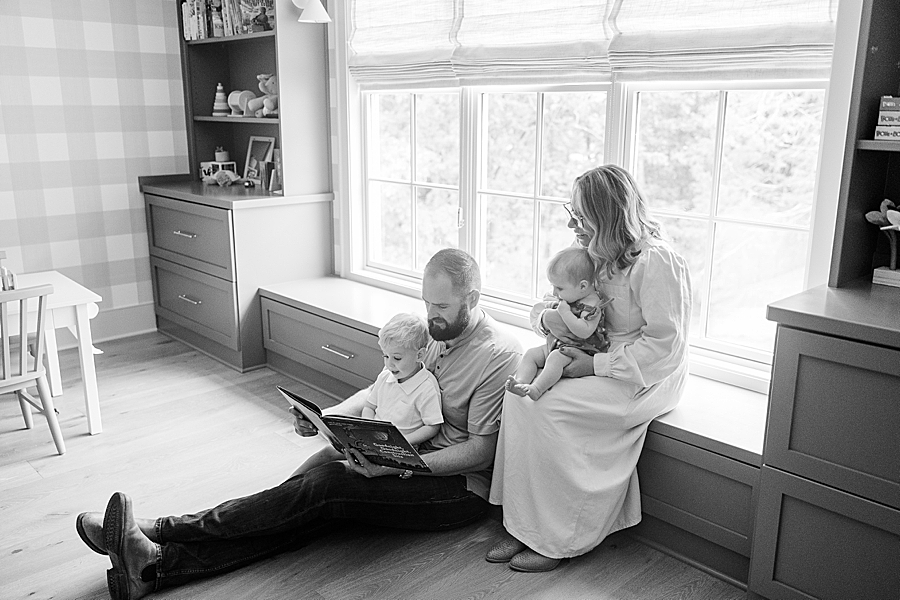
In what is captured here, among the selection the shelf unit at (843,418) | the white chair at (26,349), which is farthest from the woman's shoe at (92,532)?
the shelf unit at (843,418)

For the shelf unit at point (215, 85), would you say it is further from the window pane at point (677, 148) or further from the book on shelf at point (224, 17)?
the window pane at point (677, 148)

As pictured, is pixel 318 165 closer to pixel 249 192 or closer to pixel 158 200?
pixel 249 192

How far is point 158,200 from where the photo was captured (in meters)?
4.41

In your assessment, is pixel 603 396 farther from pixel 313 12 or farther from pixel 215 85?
pixel 215 85

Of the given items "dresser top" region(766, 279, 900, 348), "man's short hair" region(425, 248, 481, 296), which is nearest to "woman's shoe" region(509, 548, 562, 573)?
"man's short hair" region(425, 248, 481, 296)

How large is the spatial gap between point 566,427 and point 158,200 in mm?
3083

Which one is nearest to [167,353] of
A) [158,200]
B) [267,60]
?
[158,200]

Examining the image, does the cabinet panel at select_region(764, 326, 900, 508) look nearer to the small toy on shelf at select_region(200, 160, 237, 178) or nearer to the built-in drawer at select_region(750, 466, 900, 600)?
the built-in drawer at select_region(750, 466, 900, 600)

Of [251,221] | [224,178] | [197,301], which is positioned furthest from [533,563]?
[224,178]

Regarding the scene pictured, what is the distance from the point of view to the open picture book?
2.05 meters

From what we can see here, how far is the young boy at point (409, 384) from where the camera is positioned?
2318 mm

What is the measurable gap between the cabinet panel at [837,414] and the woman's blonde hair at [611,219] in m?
0.47

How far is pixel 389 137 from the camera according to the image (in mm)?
3947

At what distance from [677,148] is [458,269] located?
3.25 feet
